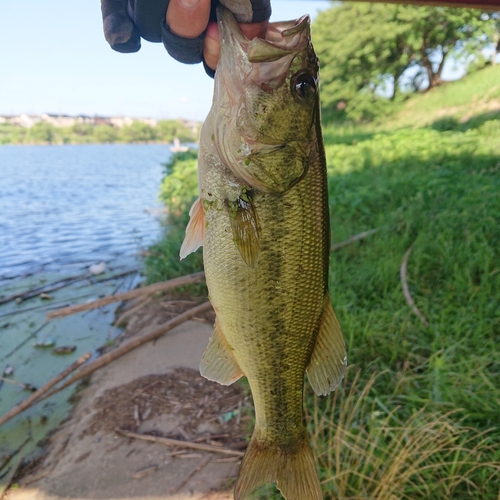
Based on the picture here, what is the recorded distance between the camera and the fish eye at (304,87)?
1408mm

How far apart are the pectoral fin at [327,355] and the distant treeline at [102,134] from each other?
63.4 metres

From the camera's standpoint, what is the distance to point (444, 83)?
79.8 ft

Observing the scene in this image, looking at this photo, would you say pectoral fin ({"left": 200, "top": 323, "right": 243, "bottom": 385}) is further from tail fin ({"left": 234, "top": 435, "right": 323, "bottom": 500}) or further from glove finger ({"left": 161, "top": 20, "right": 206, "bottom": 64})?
glove finger ({"left": 161, "top": 20, "right": 206, "bottom": 64})

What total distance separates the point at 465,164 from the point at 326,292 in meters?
8.58

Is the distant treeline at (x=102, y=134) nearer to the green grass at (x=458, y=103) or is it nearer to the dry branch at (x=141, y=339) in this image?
the green grass at (x=458, y=103)

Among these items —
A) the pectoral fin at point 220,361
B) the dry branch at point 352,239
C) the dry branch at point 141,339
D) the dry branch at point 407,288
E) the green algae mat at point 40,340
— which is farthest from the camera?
the dry branch at point 352,239

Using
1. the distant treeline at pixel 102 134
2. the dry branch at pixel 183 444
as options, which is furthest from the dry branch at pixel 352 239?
the distant treeline at pixel 102 134

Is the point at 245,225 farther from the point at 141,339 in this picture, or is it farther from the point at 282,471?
the point at 141,339

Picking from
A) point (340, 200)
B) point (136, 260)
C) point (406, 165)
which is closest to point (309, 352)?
point (340, 200)

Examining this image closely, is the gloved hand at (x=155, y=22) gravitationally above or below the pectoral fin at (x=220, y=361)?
above

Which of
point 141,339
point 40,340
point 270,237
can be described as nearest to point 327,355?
point 270,237

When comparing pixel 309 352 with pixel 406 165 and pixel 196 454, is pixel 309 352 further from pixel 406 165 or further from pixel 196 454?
pixel 406 165

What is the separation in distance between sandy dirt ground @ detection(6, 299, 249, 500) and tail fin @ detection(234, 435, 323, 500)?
1.59 metres

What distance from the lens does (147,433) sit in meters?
3.79
